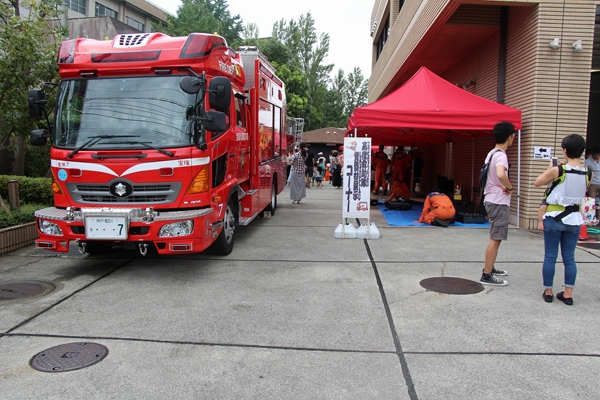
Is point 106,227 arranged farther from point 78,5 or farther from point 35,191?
point 78,5

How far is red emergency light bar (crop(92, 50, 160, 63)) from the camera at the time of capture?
552 cm

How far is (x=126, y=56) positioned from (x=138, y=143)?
1.19 meters

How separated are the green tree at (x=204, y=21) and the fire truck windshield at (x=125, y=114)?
29.7 meters

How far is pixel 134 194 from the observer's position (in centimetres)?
527

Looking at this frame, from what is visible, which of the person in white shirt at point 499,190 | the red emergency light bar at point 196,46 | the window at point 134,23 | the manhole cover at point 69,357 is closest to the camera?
the manhole cover at point 69,357

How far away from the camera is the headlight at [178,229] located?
521 cm

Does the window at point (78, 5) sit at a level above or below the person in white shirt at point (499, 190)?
above

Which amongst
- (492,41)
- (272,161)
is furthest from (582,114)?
(272,161)

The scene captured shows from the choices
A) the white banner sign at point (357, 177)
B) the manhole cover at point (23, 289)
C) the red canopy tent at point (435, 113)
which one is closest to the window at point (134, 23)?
the red canopy tent at point (435, 113)

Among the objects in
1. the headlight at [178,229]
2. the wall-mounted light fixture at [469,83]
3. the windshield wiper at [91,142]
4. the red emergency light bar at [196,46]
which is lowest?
the headlight at [178,229]

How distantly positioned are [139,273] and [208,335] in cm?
236

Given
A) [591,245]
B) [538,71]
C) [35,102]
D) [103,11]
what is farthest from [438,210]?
[103,11]

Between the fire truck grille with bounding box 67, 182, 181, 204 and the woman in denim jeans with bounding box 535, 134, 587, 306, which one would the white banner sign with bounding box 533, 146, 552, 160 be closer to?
the woman in denim jeans with bounding box 535, 134, 587, 306

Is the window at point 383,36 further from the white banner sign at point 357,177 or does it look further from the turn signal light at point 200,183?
the turn signal light at point 200,183
